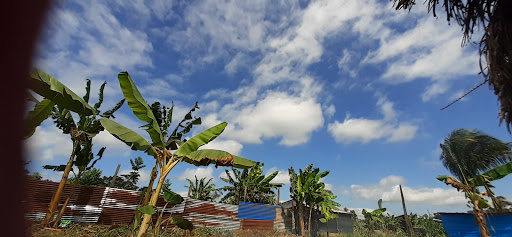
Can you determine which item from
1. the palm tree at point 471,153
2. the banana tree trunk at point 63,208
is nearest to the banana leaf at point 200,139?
the banana tree trunk at point 63,208

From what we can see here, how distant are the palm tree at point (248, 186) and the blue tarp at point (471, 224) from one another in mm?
11699

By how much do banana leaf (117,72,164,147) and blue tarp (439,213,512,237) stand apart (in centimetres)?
1777

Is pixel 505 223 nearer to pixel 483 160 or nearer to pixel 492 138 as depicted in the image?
pixel 483 160

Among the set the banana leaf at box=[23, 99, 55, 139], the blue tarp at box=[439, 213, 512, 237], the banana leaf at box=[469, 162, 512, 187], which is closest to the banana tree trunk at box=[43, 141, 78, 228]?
the banana leaf at box=[23, 99, 55, 139]

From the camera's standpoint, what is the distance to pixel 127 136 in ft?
20.2

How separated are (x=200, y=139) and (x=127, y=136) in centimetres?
180

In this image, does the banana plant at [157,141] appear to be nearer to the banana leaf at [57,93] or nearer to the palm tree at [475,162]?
the banana leaf at [57,93]

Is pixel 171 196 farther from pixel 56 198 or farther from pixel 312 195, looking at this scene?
pixel 312 195

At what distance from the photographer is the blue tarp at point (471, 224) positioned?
14387 millimetres

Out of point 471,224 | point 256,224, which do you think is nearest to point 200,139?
point 256,224

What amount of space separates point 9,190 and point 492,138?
15196 mm

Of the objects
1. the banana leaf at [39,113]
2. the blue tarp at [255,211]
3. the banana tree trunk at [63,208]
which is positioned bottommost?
the banana tree trunk at [63,208]

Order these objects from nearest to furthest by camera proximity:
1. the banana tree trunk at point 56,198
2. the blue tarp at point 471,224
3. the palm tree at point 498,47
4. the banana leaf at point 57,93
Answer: the palm tree at point 498,47, the banana leaf at point 57,93, the banana tree trunk at point 56,198, the blue tarp at point 471,224

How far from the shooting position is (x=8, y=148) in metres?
1.28
